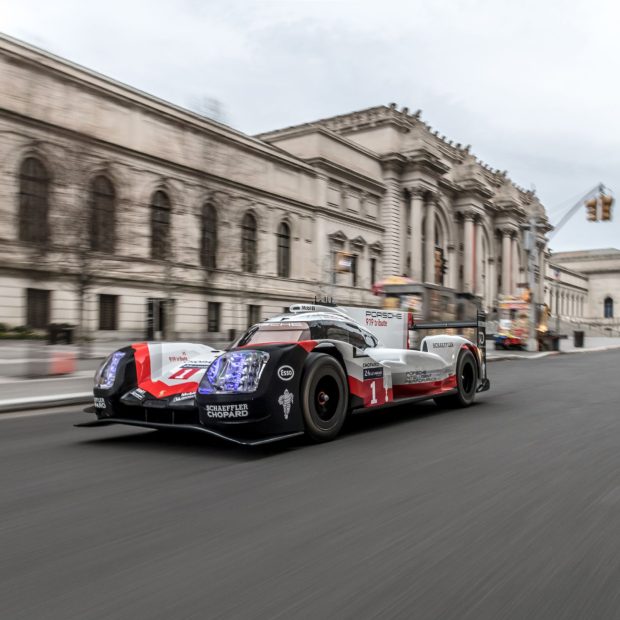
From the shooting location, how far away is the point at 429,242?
194 ft

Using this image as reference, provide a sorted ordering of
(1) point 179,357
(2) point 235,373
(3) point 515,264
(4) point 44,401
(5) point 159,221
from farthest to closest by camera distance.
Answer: (3) point 515,264 → (5) point 159,221 → (4) point 44,401 → (1) point 179,357 → (2) point 235,373

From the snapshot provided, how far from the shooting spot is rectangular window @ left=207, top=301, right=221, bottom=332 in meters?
35.2

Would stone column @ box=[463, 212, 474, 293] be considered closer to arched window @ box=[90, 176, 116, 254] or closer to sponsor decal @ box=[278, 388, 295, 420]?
arched window @ box=[90, 176, 116, 254]

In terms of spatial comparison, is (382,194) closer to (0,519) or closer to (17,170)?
(17,170)

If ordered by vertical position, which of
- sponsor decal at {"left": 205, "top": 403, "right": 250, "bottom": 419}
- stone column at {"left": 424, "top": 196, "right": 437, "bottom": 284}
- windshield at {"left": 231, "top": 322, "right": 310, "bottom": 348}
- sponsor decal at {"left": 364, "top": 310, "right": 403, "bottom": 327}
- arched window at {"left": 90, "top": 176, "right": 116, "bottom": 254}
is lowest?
sponsor decal at {"left": 205, "top": 403, "right": 250, "bottom": 419}

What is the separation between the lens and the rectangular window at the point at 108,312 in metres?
29.2

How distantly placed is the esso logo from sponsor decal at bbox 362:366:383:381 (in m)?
1.25

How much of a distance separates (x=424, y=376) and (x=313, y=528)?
4572 millimetres

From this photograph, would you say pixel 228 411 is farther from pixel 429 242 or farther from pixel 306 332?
pixel 429 242

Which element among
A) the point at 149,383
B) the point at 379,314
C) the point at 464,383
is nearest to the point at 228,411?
the point at 149,383

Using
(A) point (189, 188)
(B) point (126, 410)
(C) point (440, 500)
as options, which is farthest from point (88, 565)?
(A) point (189, 188)

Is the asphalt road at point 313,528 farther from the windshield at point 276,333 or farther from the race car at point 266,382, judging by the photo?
the windshield at point 276,333

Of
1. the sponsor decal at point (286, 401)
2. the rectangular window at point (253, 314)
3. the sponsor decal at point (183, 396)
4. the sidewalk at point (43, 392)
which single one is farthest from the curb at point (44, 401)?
the rectangular window at point (253, 314)

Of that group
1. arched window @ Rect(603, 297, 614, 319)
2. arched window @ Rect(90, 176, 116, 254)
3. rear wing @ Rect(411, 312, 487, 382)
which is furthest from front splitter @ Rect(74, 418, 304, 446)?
arched window @ Rect(603, 297, 614, 319)
